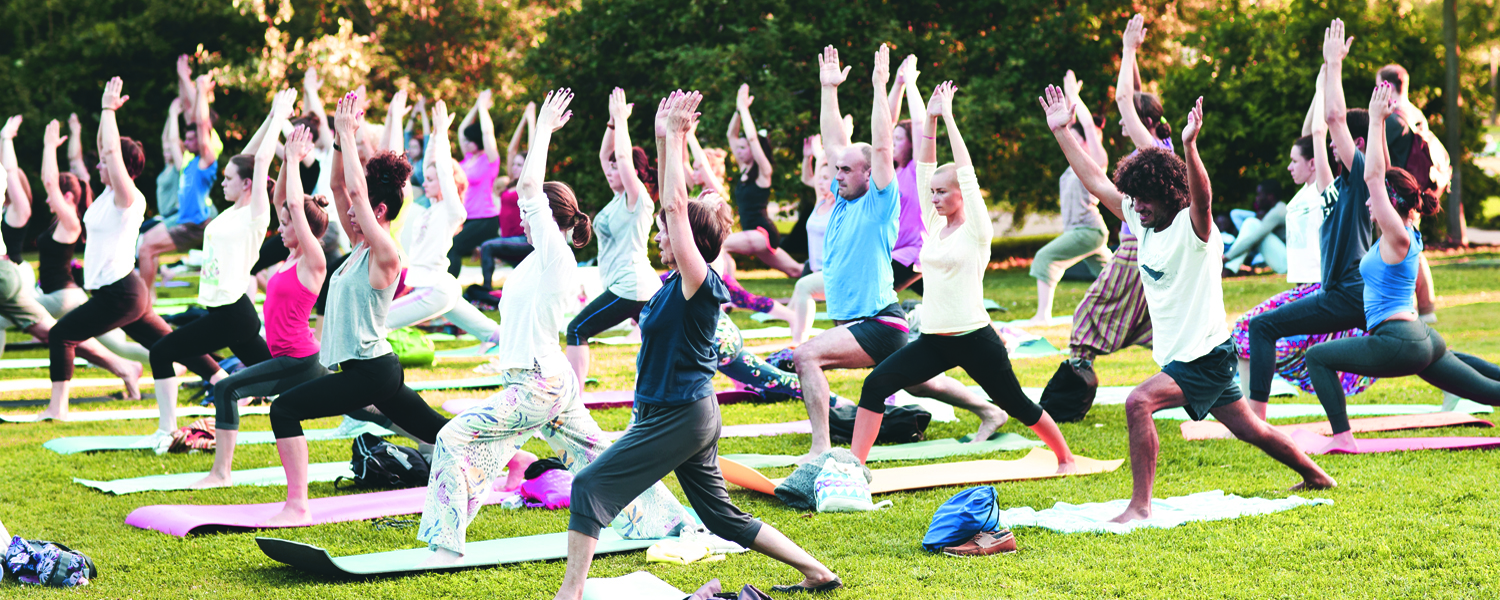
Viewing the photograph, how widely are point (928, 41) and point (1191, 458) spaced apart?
40.7ft

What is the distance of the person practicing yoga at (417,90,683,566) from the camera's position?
17.0 feet

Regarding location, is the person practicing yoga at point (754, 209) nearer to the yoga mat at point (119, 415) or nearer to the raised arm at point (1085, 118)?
the raised arm at point (1085, 118)

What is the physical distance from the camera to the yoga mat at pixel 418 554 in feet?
16.3

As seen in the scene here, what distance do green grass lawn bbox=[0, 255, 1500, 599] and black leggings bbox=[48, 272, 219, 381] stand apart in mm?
1097

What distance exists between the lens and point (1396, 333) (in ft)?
21.9

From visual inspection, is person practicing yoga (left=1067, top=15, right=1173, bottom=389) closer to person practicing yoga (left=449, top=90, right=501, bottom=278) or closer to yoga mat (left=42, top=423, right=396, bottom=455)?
yoga mat (left=42, top=423, right=396, bottom=455)

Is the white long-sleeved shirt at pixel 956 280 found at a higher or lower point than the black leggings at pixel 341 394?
higher

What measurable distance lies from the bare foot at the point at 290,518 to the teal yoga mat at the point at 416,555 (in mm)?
614

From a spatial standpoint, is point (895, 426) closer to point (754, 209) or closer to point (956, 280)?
point (956, 280)

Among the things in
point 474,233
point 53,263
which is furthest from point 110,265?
point 474,233

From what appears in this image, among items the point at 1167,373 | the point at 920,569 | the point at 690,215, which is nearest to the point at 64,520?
the point at 690,215

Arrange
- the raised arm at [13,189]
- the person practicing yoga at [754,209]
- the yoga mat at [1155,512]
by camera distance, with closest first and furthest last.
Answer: the yoga mat at [1155,512] → the raised arm at [13,189] → the person practicing yoga at [754,209]

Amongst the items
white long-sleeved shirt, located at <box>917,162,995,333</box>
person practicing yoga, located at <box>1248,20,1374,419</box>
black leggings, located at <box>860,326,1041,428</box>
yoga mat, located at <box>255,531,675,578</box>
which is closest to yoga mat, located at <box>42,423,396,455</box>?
yoga mat, located at <box>255,531,675,578</box>

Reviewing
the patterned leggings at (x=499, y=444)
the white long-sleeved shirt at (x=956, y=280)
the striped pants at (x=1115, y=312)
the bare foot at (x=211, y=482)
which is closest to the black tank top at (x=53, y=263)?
the bare foot at (x=211, y=482)
